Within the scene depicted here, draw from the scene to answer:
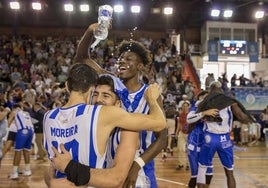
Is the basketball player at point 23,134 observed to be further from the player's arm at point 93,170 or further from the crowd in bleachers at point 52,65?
the player's arm at point 93,170

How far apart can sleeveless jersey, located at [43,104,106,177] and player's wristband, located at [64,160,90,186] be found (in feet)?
0.34

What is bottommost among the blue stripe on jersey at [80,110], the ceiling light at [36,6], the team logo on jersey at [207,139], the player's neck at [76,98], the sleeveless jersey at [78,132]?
the team logo on jersey at [207,139]

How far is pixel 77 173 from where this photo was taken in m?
2.22

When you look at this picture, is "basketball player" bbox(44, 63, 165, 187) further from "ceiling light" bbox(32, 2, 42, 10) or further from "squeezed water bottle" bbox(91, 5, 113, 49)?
"ceiling light" bbox(32, 2, 42, 10)

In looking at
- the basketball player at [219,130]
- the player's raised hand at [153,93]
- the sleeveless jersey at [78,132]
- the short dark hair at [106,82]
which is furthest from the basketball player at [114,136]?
the basketball player at [219,130]

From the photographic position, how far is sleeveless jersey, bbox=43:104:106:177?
2.29m

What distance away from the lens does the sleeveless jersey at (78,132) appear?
90.3 inches

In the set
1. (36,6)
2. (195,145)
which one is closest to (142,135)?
(195,145)

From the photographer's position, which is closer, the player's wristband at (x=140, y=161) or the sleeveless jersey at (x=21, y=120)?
the player's wristband at (x=140, y=161)

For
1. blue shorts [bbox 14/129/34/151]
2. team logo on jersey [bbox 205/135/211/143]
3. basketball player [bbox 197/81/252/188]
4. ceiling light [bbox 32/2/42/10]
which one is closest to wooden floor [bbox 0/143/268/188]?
blue shorts [bbox 14/129/34/151]

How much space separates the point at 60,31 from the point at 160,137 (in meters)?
22.1

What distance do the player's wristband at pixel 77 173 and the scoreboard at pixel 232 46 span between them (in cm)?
2398

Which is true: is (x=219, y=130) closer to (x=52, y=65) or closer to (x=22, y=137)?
(x=22, y=137)

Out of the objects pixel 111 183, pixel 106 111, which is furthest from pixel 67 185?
pixel 106 111
